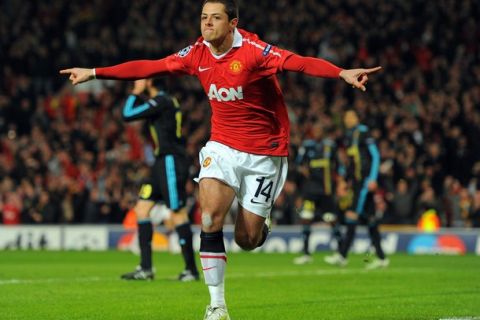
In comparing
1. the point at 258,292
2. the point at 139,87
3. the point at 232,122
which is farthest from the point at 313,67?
the point at 139,87

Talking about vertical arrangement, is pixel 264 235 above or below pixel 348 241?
above

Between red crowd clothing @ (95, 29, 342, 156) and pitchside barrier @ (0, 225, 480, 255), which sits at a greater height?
red crowd clothing @ (95, 29, 342, 156)

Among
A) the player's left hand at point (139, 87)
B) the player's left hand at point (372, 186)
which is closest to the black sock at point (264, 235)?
the player's left hand at point (139, 87)

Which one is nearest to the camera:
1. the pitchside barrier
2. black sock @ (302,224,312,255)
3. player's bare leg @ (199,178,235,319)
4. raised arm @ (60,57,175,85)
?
player's bare leg @ (199,178,235,319)

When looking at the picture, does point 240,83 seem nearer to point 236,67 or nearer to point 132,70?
point 236,67

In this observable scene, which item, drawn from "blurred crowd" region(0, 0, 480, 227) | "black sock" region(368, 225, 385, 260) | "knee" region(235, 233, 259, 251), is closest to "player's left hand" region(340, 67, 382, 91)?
"knee" region(235, 233, 259, 251)

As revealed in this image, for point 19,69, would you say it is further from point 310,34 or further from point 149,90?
point 149,90

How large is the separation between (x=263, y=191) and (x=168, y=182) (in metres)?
4.27

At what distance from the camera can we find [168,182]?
12859 millimetres

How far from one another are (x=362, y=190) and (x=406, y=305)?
22.0 feet

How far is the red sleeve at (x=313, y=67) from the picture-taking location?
7.83 m

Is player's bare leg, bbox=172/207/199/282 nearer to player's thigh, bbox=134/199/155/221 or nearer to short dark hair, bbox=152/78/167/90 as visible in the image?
player's thigh, bbox=134/199/155/221

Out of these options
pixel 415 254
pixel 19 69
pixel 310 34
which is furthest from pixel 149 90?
pixel 19 69

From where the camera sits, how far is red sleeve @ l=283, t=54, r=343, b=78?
783cm
